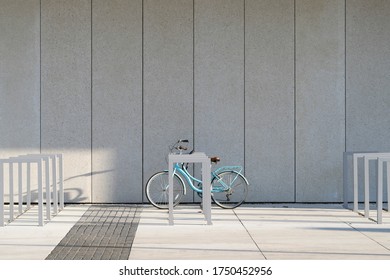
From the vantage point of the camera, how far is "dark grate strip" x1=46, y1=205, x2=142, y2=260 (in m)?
8.39

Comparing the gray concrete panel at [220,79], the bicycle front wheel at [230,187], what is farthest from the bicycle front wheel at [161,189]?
the gray concrete panel at [220,79]

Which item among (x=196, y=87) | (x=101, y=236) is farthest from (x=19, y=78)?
(x=101, y=236)

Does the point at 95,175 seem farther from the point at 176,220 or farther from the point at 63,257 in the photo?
the point at 63,257

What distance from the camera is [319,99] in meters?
13.9

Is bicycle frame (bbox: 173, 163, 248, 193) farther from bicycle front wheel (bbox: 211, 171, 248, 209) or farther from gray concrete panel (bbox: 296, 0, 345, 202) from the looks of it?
gray concrete panel (bbox: 296, 0, 345, 202)

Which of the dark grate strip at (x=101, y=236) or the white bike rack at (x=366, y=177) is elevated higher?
the white bike rack at (x=366, y=177)

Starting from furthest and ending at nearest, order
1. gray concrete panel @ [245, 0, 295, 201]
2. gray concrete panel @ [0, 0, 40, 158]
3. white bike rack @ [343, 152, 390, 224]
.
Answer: gray concrete panel @ [245, 0, 295, 201], gray concrete panel @ [0, 0, 40, 158], white bike rack @ [343, 152, 390, 224]

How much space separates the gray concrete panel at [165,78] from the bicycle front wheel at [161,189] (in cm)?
71

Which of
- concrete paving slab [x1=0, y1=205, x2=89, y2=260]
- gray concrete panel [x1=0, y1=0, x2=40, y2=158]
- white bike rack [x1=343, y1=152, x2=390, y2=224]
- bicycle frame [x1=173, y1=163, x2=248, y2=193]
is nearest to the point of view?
concrete paving slab [x1=0, y1=205, x2=89, y2=260]

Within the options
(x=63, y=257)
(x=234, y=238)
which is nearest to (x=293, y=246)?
(x=234, y=238)

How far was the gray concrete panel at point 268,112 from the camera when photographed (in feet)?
45.4

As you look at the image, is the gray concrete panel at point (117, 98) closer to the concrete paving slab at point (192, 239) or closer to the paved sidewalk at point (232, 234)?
the paved sidewalk at point (232, 234)

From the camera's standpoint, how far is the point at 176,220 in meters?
11.4

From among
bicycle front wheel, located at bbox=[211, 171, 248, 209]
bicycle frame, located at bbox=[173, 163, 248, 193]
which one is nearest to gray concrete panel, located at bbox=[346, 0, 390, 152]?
bicycle front wheel, located at bbox=[211, 171, 248, 209]
